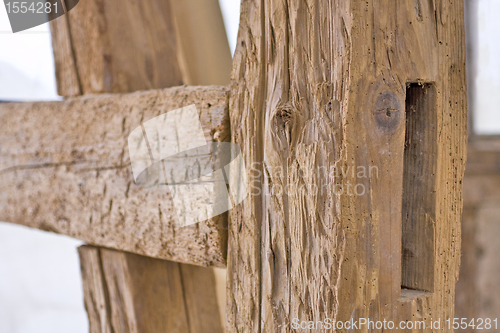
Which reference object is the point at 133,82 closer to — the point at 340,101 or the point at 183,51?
the point at 183,51

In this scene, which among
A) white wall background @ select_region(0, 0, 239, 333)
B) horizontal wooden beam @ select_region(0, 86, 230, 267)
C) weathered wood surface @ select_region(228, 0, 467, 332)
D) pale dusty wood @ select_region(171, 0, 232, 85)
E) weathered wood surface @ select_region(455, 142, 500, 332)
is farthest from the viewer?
weathered wood surface @ select_region(455, 142, 500, 332)

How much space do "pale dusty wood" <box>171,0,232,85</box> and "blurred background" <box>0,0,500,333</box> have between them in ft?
3.16

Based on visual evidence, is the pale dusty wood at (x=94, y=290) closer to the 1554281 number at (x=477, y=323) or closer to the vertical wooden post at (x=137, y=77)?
the vertical wooden post at (x=137, y=77)

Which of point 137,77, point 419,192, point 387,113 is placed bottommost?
point 419,192

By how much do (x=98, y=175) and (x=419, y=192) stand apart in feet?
1.96

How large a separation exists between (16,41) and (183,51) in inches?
23.7

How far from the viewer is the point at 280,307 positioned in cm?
60

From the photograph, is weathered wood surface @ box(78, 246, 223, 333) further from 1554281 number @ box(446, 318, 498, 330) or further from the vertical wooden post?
1554281 number @ box(446, 318, 498, 330)

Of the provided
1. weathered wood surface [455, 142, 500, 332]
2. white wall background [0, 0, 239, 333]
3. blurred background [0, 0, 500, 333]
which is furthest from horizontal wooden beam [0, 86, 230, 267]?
weathered wood surface [455, 142, 500, 332]

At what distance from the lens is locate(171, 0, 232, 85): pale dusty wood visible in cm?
98

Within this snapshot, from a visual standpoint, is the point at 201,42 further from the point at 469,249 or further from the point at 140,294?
the point at 469,249

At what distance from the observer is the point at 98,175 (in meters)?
0.79

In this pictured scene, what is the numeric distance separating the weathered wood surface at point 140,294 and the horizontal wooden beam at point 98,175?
0.08 metres

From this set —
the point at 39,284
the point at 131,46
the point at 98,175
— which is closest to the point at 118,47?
the point at 131,46
